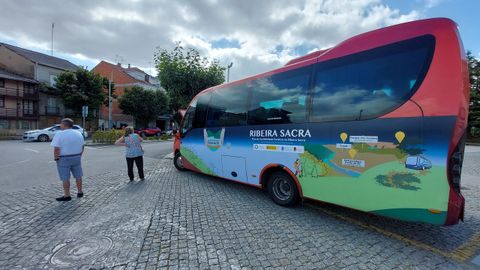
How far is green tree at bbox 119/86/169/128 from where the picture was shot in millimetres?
35375

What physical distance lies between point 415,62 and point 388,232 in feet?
8.39

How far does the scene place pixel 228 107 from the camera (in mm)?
6066

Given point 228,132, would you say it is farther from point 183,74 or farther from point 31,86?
point 31,86

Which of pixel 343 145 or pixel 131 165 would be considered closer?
pixel 343 145

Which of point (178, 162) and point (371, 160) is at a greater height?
point (371, 160)

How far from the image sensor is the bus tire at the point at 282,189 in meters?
4.69

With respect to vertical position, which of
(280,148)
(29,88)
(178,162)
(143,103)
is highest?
(29,88)

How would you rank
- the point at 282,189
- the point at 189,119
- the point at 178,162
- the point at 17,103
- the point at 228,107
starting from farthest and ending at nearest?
the point at 17,103 < the point at 178,162 < the point at 189,119 < the point at 228,107 < the point at 282,189

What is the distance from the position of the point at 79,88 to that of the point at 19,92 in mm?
6419

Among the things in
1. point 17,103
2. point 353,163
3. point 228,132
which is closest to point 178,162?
point 228,132

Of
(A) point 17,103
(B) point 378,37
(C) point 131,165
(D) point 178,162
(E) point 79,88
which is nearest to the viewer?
(B) point 378,37

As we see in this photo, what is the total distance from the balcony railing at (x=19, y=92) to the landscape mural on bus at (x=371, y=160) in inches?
1378

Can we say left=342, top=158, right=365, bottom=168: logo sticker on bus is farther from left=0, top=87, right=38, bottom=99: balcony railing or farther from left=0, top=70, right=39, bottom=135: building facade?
left=0, top=87, right=38, bottom=99: balcony railing

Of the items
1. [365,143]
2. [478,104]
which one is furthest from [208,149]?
[478,104]
